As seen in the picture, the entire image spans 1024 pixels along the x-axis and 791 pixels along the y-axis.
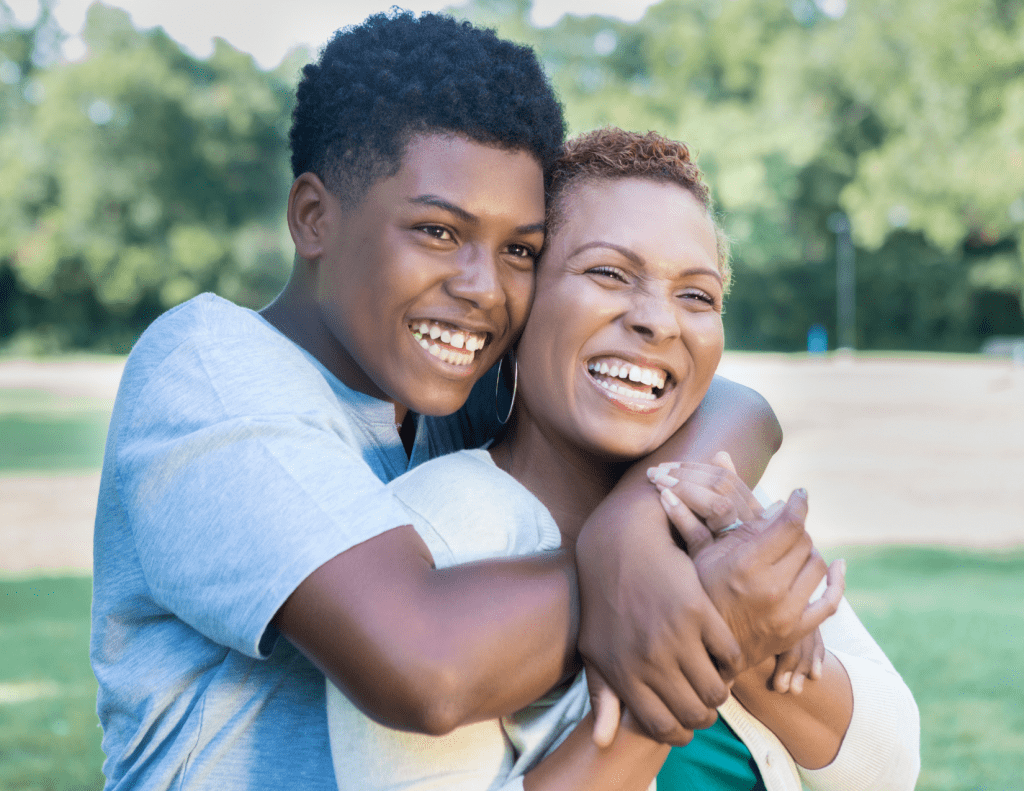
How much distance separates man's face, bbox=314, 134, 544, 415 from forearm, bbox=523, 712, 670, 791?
2.69 feet

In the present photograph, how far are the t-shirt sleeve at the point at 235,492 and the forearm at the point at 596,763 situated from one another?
1.50 feet

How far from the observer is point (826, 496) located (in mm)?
12688

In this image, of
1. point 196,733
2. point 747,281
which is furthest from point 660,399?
point 747,281

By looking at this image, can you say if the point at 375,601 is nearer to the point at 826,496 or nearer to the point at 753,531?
the point at 753,531

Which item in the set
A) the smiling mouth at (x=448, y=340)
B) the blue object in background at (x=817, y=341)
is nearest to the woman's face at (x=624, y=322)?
the smiling mouth at (x=448, y=340)

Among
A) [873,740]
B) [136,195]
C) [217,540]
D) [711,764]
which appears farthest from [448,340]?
[136,195]

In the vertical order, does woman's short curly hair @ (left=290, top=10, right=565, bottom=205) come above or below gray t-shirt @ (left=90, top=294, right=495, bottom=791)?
above

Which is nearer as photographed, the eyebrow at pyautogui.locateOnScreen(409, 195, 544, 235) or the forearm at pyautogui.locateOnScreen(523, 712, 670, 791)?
the forearm at pyautogui.locateOnScreen(523, 712, 670, 791)

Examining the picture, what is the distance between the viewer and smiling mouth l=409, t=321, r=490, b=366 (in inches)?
88.4

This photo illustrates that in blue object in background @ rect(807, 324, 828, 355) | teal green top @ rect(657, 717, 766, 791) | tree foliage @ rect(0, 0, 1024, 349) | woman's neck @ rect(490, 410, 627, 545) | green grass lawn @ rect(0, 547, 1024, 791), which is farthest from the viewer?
blue object in background @ rect(807, 324, 828, 355)

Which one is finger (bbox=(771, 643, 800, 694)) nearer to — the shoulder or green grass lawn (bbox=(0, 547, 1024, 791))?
the shoulder

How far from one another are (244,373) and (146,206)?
4646 centimetres

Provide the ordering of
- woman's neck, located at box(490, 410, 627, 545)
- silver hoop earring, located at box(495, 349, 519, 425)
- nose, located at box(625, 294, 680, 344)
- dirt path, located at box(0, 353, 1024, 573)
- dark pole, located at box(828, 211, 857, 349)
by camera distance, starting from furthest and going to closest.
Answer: dark pole, located at box(828, 211, 857, 349) < dirt path, located at box(0, 353, 1024, 573) < silver hoop earring, located at box(495, 349, 519, 425) < woman's neck, located at box(490, 410, 627, 545) < nose, located at box(625, 294, 680, 344)

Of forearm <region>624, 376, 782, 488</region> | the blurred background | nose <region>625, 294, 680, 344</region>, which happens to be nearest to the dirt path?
the blurred background
